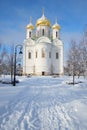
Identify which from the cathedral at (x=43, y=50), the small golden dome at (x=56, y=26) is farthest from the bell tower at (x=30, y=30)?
the small golden dome at (x=56, y=26)

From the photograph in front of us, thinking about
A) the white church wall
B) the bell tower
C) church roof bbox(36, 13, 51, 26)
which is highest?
church roof bbox(36, 13, 51, 26)

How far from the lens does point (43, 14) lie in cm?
7888

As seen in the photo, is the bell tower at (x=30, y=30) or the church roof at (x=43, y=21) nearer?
the church roof at (x=43, y=21)

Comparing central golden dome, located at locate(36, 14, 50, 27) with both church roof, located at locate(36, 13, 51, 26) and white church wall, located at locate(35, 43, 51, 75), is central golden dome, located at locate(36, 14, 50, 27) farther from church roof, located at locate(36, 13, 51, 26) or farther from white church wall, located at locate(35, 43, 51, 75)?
white church wall, located at locate(35, 43, 51, 75)

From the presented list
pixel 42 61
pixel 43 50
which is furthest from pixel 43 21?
pixel 42 61

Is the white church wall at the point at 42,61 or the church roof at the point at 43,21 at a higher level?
the church roof at the point at 43,21

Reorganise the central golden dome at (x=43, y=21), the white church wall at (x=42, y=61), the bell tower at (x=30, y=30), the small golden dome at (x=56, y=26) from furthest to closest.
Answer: the bell tower at (x=30, y=30) → the small golden dome at (x=56, y=26) → the central golden dome at (x=43, y=21) → the white church wall at (x=42, y=61)

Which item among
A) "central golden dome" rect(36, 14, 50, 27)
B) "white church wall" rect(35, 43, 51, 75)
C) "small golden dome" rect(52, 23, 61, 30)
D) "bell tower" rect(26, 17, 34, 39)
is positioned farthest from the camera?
"bell tower" rect(26, 17, 34, 39)

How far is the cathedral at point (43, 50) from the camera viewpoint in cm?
7225

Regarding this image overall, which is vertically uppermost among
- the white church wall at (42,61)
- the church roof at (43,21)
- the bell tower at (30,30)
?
the church roof at (43,21)

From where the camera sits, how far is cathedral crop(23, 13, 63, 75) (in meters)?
72.2

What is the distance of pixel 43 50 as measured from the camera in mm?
72688

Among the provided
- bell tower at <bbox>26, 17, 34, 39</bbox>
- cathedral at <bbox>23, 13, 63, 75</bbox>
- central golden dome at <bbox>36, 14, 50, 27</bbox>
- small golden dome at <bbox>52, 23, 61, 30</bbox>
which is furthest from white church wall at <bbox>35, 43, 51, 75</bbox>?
small golden dome at <bbox>52, 23, 61, 30</bbox>

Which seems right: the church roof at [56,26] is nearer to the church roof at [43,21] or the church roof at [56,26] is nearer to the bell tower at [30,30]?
the church roof at [43,21]
